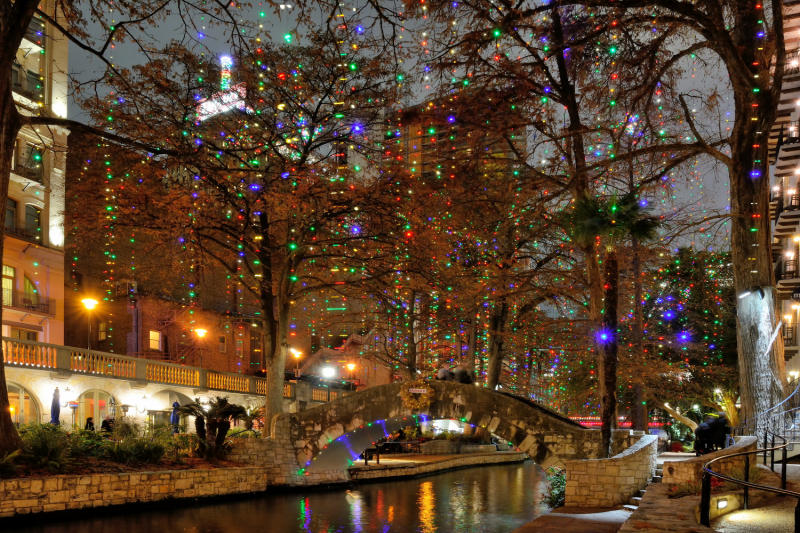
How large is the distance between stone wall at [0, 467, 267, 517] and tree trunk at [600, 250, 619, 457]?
10522 mm

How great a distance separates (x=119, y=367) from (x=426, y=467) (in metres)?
12.3

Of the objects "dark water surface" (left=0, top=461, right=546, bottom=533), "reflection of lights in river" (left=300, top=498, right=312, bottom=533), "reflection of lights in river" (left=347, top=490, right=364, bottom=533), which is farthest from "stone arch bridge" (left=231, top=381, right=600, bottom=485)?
"reflection of lights in river" (left=300, top=498, right=312, bottom=533)

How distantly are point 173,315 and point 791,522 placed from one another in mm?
33345

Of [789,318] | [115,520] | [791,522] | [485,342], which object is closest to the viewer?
[791,522]

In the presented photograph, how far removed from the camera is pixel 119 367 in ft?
90.6

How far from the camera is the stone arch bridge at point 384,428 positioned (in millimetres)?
19516

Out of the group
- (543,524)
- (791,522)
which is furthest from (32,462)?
(791,522)

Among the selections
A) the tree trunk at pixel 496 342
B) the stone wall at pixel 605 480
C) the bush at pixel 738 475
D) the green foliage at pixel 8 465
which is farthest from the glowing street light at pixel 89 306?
the bush at pixel 738 475

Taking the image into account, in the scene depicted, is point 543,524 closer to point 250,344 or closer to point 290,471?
point 290,471

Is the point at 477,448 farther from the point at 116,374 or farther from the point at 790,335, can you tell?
the point at 116,374

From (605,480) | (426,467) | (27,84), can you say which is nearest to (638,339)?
(426,467)

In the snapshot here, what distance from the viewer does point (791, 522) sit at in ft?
32.1

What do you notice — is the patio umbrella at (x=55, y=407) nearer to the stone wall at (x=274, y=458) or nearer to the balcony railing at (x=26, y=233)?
the stone wall at (x=274, y=458)

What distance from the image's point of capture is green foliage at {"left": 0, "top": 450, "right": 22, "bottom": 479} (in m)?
→ 15.6
